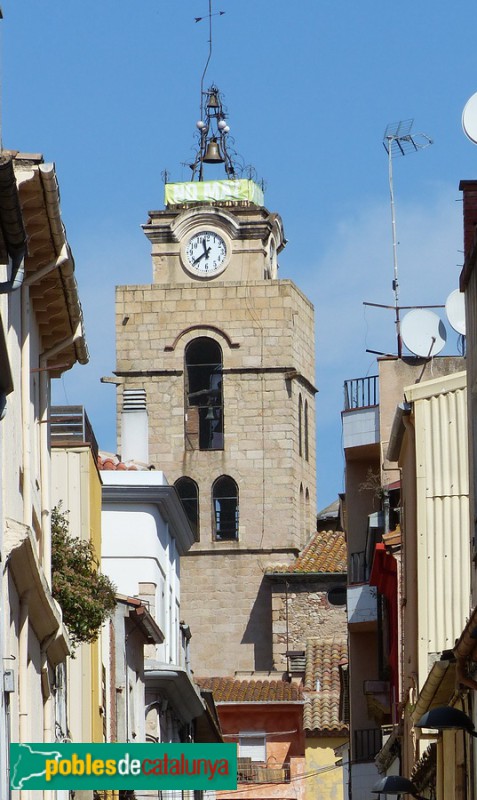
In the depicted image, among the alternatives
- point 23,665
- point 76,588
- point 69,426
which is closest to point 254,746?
point 69,426

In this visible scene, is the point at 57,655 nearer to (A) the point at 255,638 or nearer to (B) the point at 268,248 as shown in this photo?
(A) the point at 255,638

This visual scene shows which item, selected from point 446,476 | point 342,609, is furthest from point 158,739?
point 342,609

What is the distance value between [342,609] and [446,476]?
1852 inches

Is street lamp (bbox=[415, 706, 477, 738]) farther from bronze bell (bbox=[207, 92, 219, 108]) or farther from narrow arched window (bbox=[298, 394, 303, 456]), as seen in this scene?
bronze bell (bbox=[207, 92, 219, 108])

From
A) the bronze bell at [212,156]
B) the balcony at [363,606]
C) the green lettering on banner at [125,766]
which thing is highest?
the bronze bell at [212,156]

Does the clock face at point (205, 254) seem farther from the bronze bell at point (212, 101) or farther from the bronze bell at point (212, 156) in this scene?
the bronze bell at point (212, 101)

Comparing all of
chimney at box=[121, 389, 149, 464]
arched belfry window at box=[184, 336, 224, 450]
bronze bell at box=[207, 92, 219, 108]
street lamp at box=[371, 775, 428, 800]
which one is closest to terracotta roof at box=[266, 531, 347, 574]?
arched belfry window at box=[184, 336, 224, 450]

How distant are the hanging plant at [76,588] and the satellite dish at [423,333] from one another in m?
9.22

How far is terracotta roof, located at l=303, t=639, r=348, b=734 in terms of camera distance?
5806cm

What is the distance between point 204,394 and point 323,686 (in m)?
18.5

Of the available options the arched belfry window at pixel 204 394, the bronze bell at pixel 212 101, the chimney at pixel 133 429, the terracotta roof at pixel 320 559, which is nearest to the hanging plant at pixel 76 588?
the chimney at pixel 133 429

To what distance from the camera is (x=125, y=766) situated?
13844mm

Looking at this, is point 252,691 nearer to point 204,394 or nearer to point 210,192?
point 204,394

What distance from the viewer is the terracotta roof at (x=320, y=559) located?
237ft
